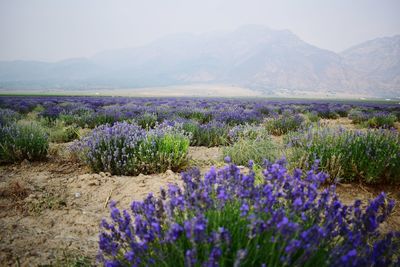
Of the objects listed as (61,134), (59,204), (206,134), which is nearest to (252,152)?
(206,134)

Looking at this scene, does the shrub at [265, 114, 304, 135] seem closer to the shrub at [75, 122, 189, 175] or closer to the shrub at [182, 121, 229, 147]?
the shrub at [182, 121, 229, 147]

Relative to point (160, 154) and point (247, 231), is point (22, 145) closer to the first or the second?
point (160, 154)

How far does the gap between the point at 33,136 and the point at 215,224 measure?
4.48 meters

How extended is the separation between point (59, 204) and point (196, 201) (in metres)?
2.25

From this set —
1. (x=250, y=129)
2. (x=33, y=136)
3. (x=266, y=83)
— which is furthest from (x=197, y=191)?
(x=266, y=83)

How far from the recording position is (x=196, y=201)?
60.0 inches

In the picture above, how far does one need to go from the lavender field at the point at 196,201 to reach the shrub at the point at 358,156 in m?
0.02

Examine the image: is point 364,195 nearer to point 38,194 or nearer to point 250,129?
point 250,129

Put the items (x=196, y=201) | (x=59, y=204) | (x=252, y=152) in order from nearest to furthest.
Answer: (x=196, y=201) → (x=59, y=204) → (x=252, y=152)

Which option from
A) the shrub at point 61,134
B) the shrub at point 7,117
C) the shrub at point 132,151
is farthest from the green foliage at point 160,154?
the shrub at point 7,117

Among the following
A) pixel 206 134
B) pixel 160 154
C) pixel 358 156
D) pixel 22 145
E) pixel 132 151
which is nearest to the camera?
pixel 358 156

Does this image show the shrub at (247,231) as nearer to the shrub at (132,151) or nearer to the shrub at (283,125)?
the shrub at (132,151)

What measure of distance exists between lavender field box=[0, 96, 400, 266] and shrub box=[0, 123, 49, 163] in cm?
2

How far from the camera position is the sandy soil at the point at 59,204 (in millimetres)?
2244
